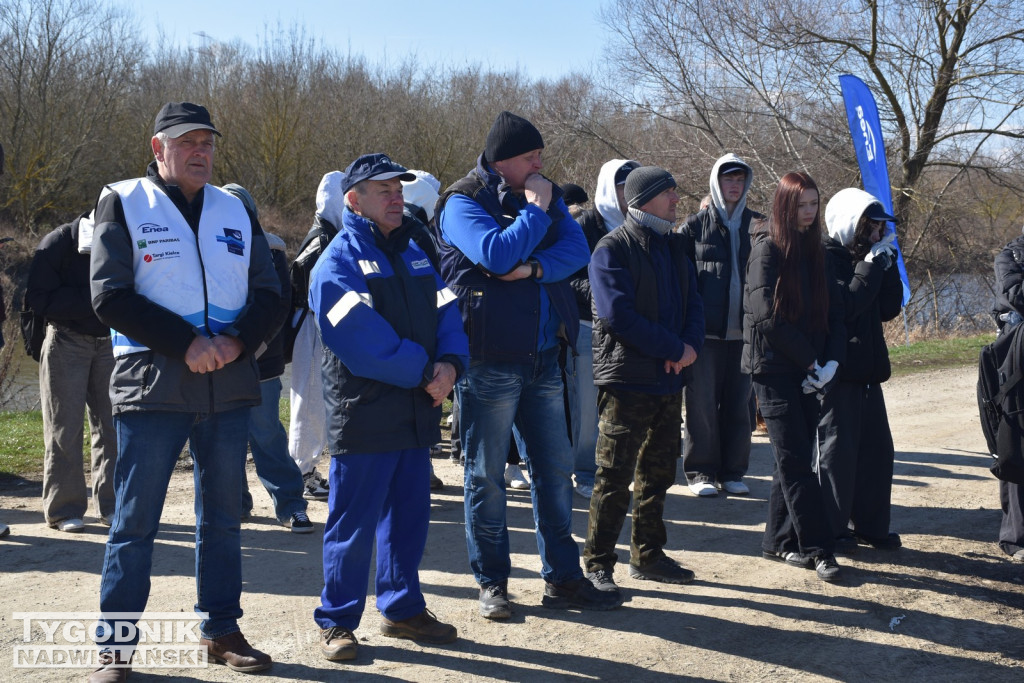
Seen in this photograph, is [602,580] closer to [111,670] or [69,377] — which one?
[111,670]

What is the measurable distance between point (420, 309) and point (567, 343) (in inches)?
36.4

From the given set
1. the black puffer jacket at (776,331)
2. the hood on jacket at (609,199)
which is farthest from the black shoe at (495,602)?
the hood on jacket at (609,199)

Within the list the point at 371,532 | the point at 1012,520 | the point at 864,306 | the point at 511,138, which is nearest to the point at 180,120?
the point at 511,138

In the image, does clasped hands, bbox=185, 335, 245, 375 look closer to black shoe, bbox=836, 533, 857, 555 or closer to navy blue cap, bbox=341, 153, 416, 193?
navy blue cap, bbox=341, 153, 416, 193

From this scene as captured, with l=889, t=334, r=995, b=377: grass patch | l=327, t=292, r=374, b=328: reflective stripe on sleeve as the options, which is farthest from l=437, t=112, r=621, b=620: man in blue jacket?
l=889, t=334, r=995, b=377: grass patch

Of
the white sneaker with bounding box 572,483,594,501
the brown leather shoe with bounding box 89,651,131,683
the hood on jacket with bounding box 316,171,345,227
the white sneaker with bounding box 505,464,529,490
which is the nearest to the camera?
the brown leather shoe with bounding box 89,651,131,683

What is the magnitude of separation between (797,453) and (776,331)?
666mm

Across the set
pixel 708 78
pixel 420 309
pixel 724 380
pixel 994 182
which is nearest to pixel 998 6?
pixel 994 182

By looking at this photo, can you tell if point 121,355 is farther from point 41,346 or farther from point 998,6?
point 998,6

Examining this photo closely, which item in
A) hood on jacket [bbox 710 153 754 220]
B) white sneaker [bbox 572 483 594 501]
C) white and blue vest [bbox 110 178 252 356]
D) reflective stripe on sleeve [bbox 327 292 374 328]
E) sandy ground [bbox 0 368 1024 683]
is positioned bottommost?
sandy ground [bbox 0 368 1024 683]

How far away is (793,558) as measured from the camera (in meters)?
5.30

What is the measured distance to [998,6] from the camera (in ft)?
61.1

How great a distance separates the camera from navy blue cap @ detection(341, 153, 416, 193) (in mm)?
4125

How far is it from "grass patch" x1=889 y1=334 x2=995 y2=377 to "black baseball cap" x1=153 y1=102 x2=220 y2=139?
388 inches
